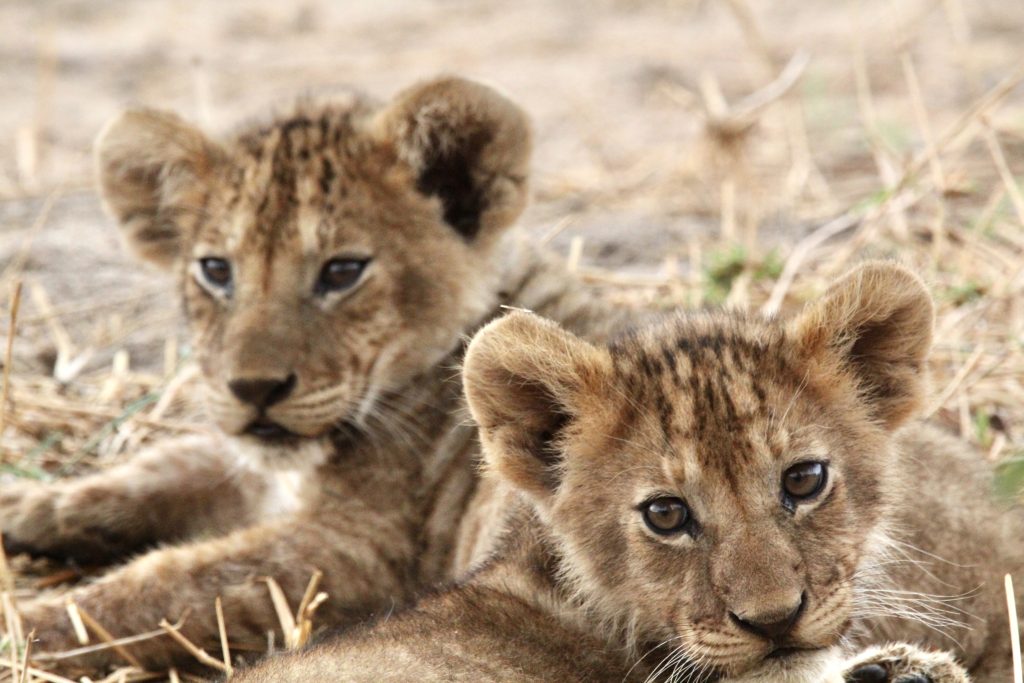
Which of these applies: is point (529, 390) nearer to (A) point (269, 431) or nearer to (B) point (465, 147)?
(A) point (269, 431)

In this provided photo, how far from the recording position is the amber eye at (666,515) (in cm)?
339

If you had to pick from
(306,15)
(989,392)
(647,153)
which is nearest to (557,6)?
(306,15)

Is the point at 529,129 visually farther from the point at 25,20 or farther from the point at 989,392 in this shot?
the point at 25,20

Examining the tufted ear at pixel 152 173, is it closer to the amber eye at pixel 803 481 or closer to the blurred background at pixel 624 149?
the blurred background at pixel 624 149

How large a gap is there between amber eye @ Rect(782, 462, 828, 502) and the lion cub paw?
39 cm

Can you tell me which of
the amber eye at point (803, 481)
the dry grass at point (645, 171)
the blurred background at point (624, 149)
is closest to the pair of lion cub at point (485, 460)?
the amber eye at point (803, 481)

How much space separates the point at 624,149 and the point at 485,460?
Answer: 6319 millimetres

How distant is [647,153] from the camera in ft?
31.6

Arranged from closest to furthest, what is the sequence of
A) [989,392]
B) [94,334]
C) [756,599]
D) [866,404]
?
[756,599]
[866,404]
[989,392]
[94,334]

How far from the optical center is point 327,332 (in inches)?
185

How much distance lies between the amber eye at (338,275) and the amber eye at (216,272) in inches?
14.3

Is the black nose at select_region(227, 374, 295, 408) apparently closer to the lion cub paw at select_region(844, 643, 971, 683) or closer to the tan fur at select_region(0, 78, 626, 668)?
the tan fur at select_region(0, 78, 626, 668)

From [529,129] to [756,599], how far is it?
7.44 ft

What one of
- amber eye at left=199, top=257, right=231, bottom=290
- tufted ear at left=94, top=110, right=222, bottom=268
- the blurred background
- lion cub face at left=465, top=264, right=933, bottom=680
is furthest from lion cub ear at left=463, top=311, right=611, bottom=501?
tufted ear at left=94, top=110, right=222, bottom=268
